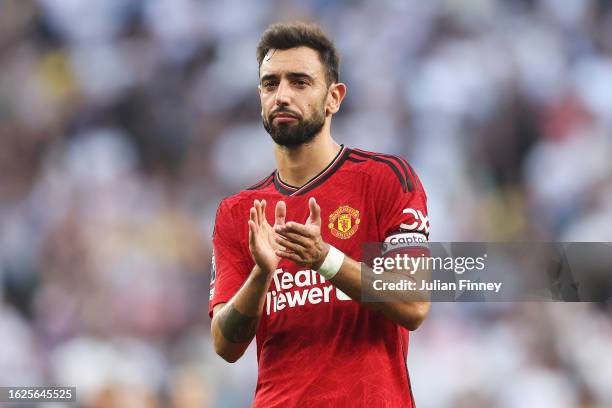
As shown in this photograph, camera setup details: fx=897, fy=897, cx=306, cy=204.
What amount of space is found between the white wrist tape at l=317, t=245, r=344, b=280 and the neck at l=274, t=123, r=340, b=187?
62cm

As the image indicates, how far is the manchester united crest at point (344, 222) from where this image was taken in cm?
350

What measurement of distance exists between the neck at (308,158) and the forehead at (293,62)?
0.24m

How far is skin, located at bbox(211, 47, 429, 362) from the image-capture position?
3098 millimetres

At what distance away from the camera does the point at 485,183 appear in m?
7.73

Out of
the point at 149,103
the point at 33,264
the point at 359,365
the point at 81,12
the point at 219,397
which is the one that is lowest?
the point at 359,365

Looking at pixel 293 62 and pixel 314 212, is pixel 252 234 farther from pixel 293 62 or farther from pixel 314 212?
pixel 293 62

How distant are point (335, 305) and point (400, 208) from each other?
0.45 m

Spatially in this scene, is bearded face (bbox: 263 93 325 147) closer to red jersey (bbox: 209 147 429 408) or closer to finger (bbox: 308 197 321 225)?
red jersey (bbox: 209 147 429 408)

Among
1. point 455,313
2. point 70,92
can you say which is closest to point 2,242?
point 70,92

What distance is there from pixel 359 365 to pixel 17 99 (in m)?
6.26

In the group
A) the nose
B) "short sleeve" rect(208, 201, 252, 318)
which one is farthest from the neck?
"short sleeve" rect(208, 201, 252, 318)

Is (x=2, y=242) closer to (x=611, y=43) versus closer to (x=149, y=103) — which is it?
(x=149, y=103)

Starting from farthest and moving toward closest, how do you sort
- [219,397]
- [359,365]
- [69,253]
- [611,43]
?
[611,43]
[69,253]
[219,397]
[359,365]

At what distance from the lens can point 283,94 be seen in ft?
11.8
